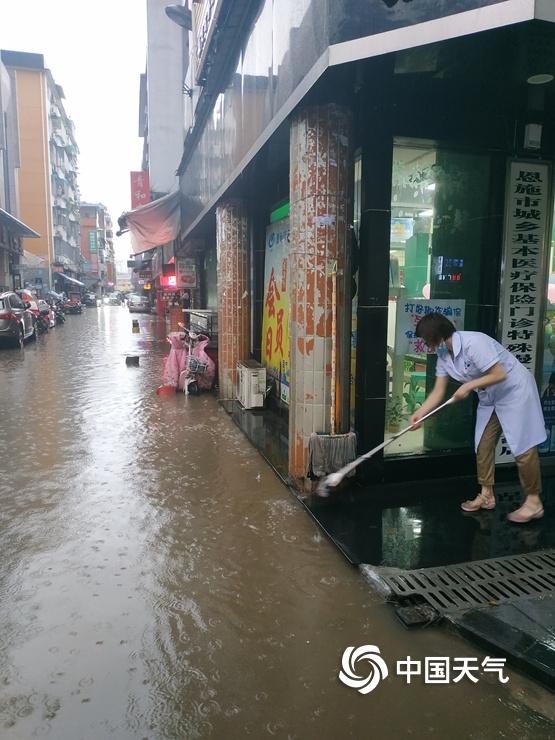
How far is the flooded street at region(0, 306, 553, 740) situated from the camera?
2443 mm

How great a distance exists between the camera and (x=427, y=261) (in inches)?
212

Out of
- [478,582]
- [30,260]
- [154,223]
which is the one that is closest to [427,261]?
[478,582]

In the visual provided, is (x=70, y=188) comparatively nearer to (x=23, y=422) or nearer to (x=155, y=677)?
(x=23, y=422)

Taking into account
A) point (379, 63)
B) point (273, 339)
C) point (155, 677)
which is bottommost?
point (155, 677)

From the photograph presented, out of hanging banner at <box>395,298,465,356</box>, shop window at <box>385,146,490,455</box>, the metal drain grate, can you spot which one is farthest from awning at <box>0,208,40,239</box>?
the metal drain grate

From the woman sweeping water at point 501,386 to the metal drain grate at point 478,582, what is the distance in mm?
695

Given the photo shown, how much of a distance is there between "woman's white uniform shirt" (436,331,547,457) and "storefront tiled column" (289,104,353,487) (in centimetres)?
116

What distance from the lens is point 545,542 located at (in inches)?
160

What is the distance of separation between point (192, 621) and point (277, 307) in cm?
577

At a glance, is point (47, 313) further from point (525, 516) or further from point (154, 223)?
point (525, 516)

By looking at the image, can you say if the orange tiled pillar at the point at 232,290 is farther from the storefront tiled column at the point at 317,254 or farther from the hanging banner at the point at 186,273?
the hanging banner at the point at 186,273

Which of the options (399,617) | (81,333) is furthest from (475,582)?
(81,333)

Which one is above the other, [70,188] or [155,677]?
[70,188]

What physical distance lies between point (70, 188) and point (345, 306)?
70.3 m
